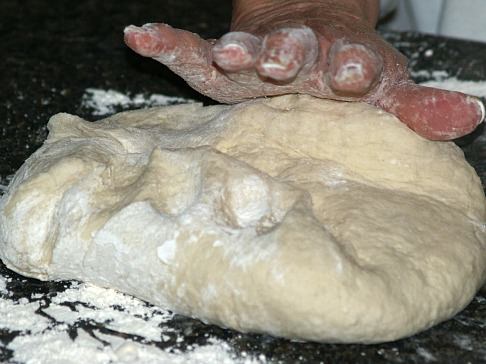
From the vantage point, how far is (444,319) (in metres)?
1.27

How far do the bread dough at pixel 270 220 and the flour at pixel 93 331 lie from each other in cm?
3

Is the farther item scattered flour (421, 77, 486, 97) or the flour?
scattered flour (421, 77, 486, 97)

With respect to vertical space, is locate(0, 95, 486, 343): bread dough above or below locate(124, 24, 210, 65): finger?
below

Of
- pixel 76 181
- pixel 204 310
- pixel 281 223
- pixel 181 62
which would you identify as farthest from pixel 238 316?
pixel 181 62

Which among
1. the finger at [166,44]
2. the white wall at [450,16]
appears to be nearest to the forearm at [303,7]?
the finger at [166,44]

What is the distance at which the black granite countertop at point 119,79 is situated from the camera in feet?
4.03

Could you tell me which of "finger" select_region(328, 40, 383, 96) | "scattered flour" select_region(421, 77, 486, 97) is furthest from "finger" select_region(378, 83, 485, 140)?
"scattered flour" select_region(421, 77, 486, 97)

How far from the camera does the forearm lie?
171 centimetres

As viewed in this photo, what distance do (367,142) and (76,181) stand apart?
21.7 inches

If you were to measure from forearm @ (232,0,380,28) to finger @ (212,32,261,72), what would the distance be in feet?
1.25

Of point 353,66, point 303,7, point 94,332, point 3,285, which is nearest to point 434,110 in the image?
point 353,66

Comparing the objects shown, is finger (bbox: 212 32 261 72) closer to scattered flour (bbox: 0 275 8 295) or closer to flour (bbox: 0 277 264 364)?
flour (bbox: 0 277 264 364)

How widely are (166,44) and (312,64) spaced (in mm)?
292

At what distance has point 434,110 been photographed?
1415 millimetres
